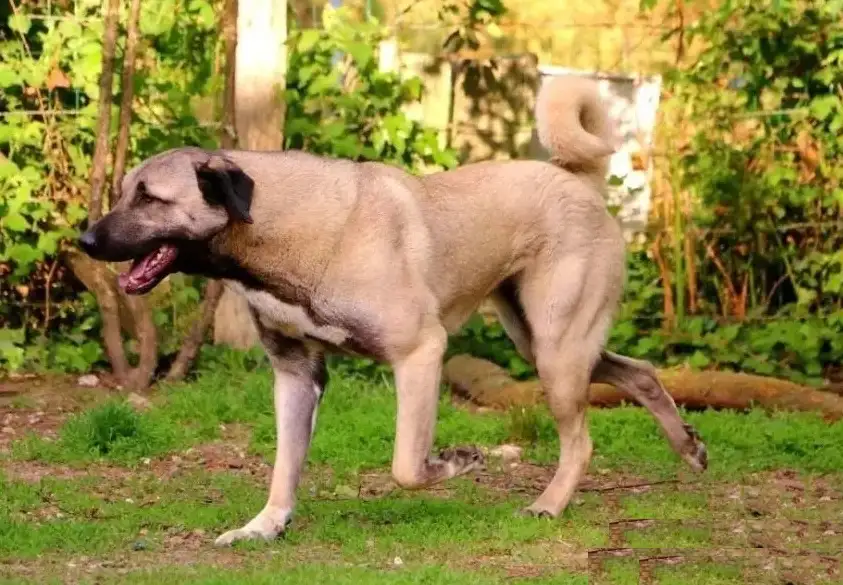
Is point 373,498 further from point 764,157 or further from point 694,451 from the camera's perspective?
point 764,157

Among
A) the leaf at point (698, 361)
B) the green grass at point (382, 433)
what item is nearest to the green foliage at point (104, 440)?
the green grass at point (382, 433)

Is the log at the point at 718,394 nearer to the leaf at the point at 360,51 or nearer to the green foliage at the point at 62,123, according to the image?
the leaf at the point at 360,51

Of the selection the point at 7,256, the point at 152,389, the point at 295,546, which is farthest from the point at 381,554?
the point at 7,256

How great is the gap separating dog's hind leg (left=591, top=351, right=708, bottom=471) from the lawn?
199mm

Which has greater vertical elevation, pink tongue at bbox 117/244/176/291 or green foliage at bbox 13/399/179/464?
pink tongue at bbox 117/244/176/291

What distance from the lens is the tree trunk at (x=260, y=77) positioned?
9.19 m

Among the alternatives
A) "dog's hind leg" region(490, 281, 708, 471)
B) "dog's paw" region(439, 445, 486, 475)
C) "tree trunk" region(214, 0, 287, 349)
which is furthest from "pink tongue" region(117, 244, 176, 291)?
"tree trunk" region(214, 0, 287, 349)

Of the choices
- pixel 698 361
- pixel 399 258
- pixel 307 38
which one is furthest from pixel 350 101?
pixel 399 258

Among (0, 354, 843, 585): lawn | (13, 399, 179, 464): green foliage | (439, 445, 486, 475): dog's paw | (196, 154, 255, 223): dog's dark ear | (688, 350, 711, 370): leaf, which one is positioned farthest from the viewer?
(688, 350, 711, 370): leaf

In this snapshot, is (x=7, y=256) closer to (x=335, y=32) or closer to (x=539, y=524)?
(x=335, y=32)

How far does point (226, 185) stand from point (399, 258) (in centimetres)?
69

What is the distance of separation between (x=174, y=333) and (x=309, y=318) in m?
3.78

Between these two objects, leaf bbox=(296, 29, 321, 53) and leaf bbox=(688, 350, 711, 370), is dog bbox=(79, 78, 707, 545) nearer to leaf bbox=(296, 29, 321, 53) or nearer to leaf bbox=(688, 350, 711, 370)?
leaf bbox=(688, 350, 711, 370)

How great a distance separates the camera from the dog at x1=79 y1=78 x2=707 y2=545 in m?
5.66
